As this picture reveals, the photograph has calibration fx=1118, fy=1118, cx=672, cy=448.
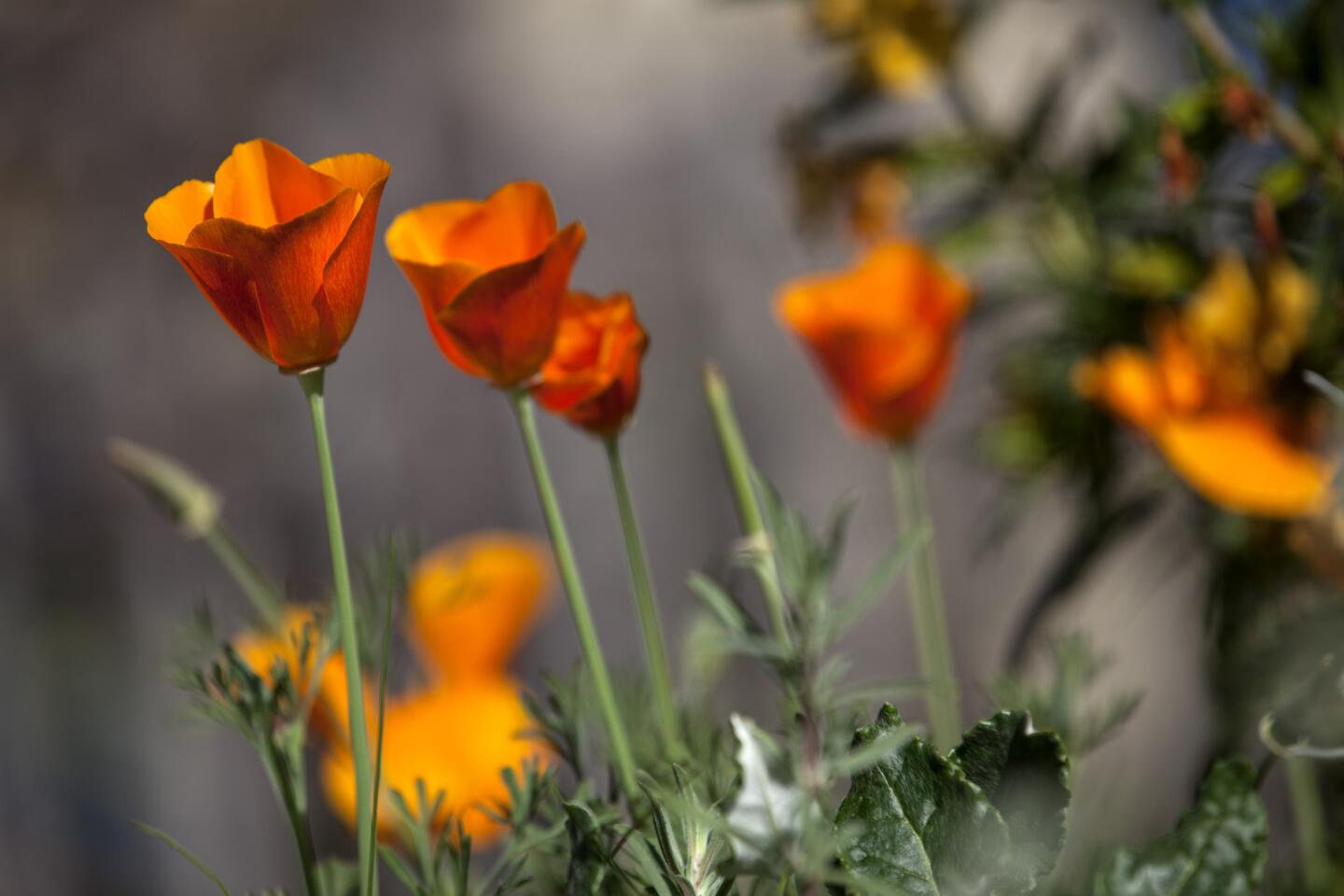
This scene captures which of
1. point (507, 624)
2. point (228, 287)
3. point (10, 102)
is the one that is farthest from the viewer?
point (10, 102)

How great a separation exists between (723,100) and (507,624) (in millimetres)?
809

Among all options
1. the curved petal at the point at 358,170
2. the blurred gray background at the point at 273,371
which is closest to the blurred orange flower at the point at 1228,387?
the curved petal at the point at 358,170

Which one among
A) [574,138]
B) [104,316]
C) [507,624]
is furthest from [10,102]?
[507,624]

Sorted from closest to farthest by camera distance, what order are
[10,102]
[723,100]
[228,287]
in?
1. [228,287]
2. [10,102]
3. [723,100]

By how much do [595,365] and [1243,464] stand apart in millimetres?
230

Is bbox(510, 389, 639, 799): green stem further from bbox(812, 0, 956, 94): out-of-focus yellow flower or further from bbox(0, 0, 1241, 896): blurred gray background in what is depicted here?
bbox(0, 0, 1241, 896): blurred gray background

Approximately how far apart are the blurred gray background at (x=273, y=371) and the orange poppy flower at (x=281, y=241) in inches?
32.4

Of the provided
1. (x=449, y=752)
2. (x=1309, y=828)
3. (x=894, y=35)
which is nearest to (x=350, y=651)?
(x=449, y=752)

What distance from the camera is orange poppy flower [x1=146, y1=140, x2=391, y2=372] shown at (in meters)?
0.14

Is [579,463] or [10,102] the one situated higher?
[10,102]

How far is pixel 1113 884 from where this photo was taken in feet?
0.56

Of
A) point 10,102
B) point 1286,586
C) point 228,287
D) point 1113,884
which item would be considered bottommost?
point 1286,586

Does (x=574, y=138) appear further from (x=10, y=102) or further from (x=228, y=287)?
(x=228, y=287)

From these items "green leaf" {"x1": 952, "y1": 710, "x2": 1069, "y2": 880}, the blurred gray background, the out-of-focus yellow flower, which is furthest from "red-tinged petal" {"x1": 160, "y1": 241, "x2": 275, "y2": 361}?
the blurred gray background
